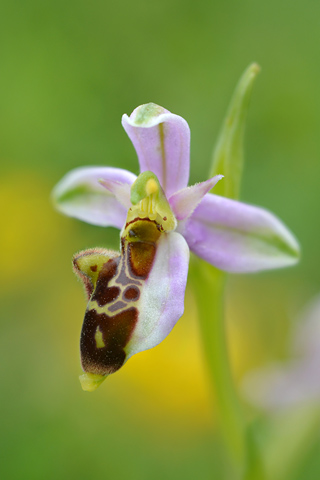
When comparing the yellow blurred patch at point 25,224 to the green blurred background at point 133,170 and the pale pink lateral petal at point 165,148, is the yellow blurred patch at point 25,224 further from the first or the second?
the pale pink lateral petal at point 165,148

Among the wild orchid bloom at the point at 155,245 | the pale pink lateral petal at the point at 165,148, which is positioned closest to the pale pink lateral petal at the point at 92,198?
the wild orchid bloom at the point at 155,245

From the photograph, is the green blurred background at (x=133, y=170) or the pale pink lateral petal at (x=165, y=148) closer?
the pale pink lateral petal at (x=165, y=148)

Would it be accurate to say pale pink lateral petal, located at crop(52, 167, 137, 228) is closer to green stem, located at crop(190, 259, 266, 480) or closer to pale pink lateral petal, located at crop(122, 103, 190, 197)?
pale pink lateral petal, located at crop(122, 103, 190, 197)

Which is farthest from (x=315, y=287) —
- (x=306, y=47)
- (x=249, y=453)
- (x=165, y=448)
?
(x=249, y=453)

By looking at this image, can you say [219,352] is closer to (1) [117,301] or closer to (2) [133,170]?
(1) [117,301]

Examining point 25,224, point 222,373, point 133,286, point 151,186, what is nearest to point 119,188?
point 151,186

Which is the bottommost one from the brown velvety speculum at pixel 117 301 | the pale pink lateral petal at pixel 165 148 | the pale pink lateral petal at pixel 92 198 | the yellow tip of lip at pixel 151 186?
the brown velvety speculum at pixel 117 301
